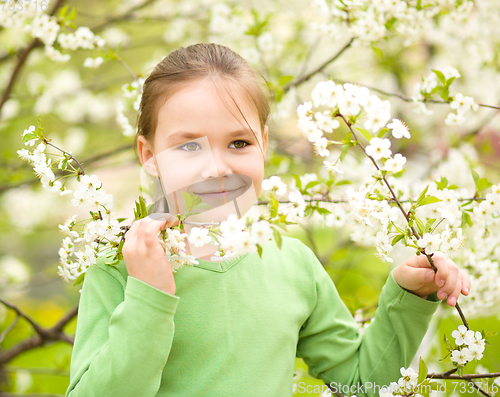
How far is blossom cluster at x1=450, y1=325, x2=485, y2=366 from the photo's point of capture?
40.9 inches

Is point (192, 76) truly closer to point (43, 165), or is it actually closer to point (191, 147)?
point (191, 147)

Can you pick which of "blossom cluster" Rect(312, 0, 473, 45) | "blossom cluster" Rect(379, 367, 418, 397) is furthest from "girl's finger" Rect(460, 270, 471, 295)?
"blossom cluster" Rect(312, 0, 473, 45)

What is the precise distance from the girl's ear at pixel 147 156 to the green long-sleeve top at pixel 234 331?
0.84 feet

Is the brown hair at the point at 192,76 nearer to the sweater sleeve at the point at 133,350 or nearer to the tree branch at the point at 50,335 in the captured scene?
the sweater sleeve at the point at 133,350

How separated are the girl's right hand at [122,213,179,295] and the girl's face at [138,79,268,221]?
5.3 inches

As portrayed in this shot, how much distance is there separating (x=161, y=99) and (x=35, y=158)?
13.3 inches

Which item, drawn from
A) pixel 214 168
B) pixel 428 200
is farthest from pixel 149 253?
pixel 428 200

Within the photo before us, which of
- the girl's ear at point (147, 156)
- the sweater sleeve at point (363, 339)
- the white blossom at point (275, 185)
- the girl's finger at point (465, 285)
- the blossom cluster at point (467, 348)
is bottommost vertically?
the sweater sleeve at point (363, 339)

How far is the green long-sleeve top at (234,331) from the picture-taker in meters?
0.91

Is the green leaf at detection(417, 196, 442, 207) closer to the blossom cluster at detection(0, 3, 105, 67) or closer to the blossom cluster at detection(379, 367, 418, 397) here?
the blossom cluster at detection(379, 367, 418, 397)

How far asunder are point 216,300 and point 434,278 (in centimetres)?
54

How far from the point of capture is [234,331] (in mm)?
1097

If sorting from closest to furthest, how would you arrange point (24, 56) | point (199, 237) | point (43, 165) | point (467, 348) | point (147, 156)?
1. point (199, 237)
2. point (43, 165)
3. point (467, 348)
4. point (147, 156)
5. point (24, 56)

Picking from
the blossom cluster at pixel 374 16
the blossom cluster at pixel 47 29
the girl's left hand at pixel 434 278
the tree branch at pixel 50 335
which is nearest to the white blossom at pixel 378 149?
the girl's left hand at pixel 434 278
